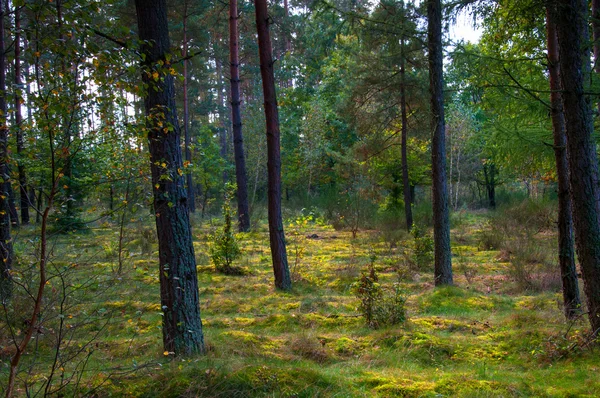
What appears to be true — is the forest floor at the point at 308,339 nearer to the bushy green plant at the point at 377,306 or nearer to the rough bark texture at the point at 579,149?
the bushy green plant at the point at 377,306

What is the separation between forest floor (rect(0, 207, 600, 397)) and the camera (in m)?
3.54

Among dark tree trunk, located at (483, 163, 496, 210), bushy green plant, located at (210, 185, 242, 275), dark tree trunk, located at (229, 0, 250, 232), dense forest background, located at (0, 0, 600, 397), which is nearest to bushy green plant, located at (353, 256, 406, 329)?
dense forest background, located at (0, 0, 600, 397)

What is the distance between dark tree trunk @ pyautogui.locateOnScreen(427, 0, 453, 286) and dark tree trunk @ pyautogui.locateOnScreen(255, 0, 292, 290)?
9.29ft

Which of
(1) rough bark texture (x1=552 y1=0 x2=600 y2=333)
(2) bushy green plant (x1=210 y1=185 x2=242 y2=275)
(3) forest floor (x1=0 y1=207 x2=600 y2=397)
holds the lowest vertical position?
(3) forest floor (x1=0 y1=207 x2=600 y2=397)

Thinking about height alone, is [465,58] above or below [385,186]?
above

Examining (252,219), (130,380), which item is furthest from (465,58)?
(252,219)

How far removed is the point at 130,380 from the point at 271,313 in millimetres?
3273

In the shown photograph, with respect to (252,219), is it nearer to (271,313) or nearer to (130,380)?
(271,313)

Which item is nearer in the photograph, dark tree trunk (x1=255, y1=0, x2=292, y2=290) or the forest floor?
the forest floor

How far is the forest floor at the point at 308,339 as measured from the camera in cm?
354

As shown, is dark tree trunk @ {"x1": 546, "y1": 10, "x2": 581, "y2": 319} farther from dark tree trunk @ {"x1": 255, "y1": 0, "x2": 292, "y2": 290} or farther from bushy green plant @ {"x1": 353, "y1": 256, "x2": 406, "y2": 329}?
dark tree trunk @ {"x1": 255, "y1": 0, "x2": 292, "y2": 290}

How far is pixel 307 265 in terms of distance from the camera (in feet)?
33.6

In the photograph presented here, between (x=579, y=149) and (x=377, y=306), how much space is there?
10.4 ft

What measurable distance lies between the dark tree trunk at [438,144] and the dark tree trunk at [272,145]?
2.83 metres
